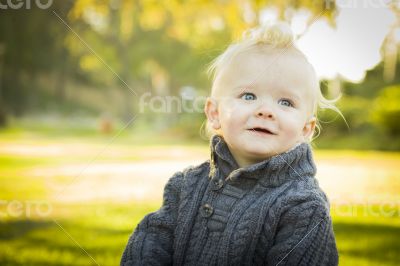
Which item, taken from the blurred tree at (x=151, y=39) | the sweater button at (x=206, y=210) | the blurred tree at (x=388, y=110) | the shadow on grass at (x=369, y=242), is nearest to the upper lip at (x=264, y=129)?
the sweater button at (x=206, y=210)

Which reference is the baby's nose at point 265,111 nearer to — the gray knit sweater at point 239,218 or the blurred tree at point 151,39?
the gray knit sweater at point 239,218

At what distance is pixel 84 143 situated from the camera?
A: 13.2 feet

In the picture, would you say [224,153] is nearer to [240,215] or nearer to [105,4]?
[240,215]

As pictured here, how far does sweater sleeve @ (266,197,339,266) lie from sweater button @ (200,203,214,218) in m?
0.17

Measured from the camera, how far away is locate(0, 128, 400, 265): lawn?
7.99ft

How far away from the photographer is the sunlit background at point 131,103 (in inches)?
111

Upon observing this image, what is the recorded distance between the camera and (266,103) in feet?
4.19

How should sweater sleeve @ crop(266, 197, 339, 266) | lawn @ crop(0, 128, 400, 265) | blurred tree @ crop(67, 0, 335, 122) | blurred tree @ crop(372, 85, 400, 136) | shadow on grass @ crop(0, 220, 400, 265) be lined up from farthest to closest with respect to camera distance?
blurred tree @ crop(372, 85, 400, 136)
blurred tree @ crop(67, 0, 335, 122)
lawn @ crop(0, 128, 400, 265)
shadow on grass @ crop(0, 220, 400, 265)
sweater sleeve @ crop(266, 197, 339, 266)

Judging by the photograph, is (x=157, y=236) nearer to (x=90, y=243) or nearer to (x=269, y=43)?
(x=269, y=43)

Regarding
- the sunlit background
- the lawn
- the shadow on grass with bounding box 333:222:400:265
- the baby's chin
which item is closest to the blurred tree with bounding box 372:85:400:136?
the sunlit background

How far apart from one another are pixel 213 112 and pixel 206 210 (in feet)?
0.92

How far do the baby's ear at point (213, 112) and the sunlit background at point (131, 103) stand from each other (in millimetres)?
1372

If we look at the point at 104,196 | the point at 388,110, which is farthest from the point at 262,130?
Result: the point at 388,110

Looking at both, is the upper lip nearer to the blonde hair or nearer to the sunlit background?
the blonde hair
